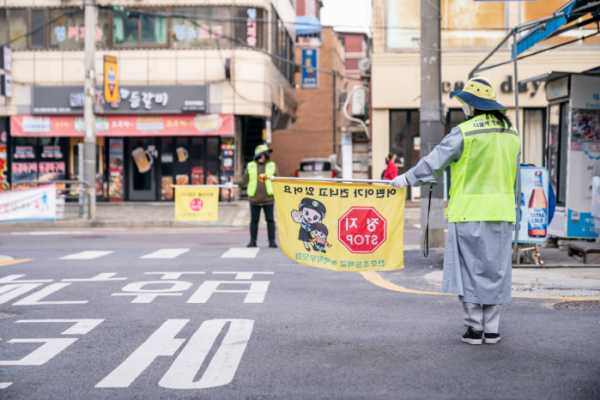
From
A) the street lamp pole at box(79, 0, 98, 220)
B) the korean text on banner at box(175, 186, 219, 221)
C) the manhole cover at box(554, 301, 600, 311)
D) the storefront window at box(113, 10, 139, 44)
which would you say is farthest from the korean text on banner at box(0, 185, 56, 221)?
the manhole cover at box(554, 301, 600, 311)

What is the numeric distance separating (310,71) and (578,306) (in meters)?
34.1

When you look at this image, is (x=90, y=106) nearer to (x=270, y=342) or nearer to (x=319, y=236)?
(x=319, y=236)

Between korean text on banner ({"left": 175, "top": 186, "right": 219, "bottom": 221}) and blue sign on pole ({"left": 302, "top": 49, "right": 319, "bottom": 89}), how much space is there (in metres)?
21.9

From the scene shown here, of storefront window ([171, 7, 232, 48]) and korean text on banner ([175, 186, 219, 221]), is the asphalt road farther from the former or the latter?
storefront window ([171, 7, 232, 48])

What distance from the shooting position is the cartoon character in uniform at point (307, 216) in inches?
243

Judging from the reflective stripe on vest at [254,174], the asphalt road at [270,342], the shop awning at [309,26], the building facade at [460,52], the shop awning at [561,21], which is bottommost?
the asphalt road at [270,342]

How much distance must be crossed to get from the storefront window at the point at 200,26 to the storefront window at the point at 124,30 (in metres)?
1.49

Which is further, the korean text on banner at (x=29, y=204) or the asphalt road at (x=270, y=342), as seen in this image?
the korean text on banner at (x=29, y=204)

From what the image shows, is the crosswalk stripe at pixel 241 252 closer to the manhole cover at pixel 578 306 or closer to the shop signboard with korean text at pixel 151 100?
the manhole cover at pixel 578 306

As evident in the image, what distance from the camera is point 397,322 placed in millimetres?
6250

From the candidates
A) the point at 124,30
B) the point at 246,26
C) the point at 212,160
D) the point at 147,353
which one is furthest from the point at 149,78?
the point at 147,353

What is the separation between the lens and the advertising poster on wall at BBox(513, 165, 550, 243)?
931 cm

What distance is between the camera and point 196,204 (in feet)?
60.2

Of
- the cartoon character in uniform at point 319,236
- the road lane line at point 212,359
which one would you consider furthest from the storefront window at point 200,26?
the road lane line at point 212,359
